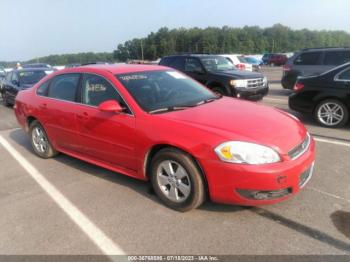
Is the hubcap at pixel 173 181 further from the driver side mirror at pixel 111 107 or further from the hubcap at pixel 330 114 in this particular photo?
the hubcap at pixel 330 114

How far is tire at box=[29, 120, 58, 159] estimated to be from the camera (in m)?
5.80

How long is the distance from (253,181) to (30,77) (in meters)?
11.2

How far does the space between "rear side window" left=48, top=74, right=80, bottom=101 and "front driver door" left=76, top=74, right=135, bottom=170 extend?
24 cm

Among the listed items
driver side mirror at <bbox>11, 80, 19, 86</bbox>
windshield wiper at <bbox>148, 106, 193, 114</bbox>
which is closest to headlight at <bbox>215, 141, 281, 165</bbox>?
windshield wiper at <bbox>148, 106, 193, 114</bbox>

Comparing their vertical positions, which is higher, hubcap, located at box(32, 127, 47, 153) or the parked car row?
hubcap, located at box(32, 127, 47, 153)

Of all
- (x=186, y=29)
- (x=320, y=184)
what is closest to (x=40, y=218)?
(x=320, y=184)

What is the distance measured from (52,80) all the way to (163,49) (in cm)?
9513

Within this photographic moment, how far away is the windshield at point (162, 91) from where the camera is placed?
424 cm

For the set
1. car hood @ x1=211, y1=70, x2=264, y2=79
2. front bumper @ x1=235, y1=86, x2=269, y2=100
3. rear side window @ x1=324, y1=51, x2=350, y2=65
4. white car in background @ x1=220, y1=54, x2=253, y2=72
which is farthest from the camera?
white car in background @ x1=220, y1=54, x2=253, y2=72

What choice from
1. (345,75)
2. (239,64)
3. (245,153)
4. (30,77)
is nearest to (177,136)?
(245,153)

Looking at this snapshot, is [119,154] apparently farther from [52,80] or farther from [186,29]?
[186,29]

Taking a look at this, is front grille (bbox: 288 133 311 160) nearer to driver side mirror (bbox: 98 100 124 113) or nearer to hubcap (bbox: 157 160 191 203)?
hubcap (bbox: 157 160 191 203)

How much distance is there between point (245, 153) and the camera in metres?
3.32

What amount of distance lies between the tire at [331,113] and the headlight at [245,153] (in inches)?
182
